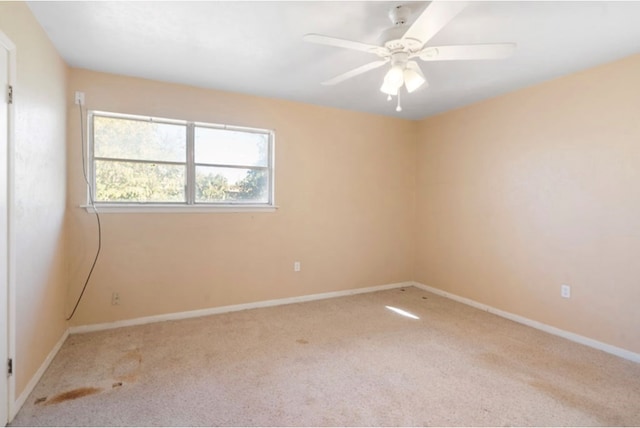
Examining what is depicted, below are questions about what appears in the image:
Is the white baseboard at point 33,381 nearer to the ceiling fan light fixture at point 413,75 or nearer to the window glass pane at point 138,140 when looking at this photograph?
the window glass pane at point 138,140

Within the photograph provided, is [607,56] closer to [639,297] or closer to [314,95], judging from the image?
[639,297]

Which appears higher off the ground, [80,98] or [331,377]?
[80,98]

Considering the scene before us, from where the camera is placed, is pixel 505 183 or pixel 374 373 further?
pixel 505 183

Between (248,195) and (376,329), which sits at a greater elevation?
(248,195)

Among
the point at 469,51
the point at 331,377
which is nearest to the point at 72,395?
the point at 331,377

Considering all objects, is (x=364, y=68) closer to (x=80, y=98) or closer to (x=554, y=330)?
(x=80, y=98)

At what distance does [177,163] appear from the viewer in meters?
3.26

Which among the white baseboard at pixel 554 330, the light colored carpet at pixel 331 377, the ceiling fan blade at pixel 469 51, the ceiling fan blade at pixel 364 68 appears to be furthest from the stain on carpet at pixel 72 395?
the white baseboard at pixel 554 330

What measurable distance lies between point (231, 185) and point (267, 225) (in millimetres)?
613

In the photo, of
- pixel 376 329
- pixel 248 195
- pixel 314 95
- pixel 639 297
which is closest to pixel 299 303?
pixel 376 329

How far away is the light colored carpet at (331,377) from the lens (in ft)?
5.90

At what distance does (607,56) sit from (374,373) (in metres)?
3.09

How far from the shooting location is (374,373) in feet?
7.40

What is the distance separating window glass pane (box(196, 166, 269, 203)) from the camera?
3.41 meters
